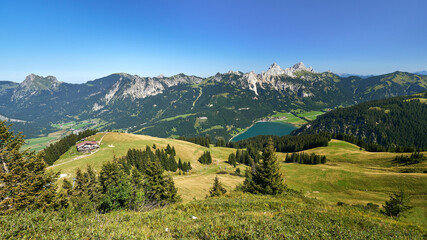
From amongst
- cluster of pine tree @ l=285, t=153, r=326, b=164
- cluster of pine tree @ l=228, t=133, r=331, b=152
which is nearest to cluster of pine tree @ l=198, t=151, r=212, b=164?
cluster of pine tree @ l=228, t=133, r=331, b=152

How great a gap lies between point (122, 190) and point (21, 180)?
11.3 metres

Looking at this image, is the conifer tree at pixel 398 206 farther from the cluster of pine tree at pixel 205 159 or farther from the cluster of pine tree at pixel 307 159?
the cluster of pine tree at pixel 205 159

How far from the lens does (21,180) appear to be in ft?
64.6

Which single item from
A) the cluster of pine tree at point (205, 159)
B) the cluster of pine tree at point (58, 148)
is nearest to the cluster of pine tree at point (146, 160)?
the cluster of pine tree at point (205, 159)

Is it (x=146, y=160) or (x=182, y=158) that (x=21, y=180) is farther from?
(x=182, y=158)

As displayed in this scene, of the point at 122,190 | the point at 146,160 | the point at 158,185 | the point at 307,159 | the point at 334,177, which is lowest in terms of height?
the point at 307,159

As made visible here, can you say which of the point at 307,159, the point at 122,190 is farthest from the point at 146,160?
the point at 307,159

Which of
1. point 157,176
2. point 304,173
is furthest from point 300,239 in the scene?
point 304,173

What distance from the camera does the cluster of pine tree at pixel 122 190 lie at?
2575cm

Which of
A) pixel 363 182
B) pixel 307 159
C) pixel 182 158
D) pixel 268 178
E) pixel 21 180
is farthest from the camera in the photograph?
pixel 182 158

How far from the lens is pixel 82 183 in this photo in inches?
1704

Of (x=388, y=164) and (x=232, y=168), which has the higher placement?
(x=388, y=164)

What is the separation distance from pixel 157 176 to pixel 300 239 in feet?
115

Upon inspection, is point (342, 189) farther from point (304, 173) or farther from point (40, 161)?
point (40, 161)
